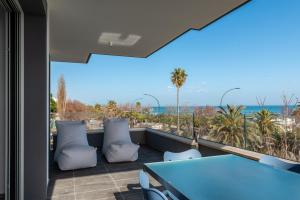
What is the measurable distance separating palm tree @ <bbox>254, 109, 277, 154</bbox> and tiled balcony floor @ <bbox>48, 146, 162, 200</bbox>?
1.91 m

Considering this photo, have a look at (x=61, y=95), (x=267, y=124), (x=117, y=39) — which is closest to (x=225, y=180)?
(x=267, y=124)

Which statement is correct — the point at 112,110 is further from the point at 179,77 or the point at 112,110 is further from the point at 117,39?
the point at 179,77

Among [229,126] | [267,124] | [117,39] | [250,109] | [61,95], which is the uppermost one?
[117,39]

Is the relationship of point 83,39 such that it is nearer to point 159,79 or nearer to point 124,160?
point 124,160

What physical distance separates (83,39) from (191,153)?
11.4 feet

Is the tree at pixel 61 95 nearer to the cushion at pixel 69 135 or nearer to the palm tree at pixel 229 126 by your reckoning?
the cushion at pixel 69 135

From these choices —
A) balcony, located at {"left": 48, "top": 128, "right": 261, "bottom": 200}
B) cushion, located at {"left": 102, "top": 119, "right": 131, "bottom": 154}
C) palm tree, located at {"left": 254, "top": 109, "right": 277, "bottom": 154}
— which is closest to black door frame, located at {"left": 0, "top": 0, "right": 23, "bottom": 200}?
balcony, located at {"left": 48, "top": 128, "right": 261, "bottom": 200}

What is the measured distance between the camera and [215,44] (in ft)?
68.4

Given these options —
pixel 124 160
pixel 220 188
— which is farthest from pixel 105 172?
pixel 220 188

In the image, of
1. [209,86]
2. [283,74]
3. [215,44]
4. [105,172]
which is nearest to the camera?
[105,172]

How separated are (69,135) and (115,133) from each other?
109cm

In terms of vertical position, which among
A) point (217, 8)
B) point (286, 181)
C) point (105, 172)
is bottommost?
point (105, 172)

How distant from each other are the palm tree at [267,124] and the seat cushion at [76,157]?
319 cm

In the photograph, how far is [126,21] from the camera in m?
3.81
